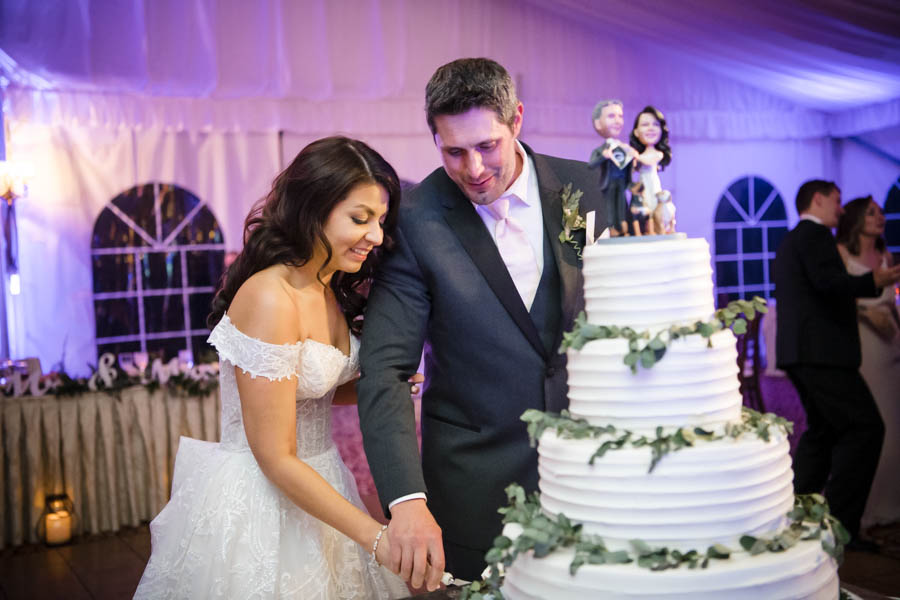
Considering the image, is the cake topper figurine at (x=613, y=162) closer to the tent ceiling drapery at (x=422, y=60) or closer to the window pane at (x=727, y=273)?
the tent ceiling drapery at (x=422, y=60)

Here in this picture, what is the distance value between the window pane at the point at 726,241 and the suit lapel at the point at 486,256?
1037 centimetres

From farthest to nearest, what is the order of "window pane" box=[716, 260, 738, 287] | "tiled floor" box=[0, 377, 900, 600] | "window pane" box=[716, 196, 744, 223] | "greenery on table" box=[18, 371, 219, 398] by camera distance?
"window pane" box=[716, 260, 738, 287] < "window pane" box=[716, 196, 744, 223] < "greenery on table" box=[18, 371, 219, 398] < "tiled floor" box=[0, 377, 900, 600]

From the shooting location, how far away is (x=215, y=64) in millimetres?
9273

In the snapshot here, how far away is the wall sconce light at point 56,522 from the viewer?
5.89 metres

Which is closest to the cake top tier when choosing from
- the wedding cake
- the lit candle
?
the wedding cake

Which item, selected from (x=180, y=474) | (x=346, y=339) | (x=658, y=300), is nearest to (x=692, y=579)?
(x=658, y=300)

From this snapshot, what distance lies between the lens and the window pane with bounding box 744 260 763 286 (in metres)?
12.3

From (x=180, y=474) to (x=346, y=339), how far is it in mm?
621

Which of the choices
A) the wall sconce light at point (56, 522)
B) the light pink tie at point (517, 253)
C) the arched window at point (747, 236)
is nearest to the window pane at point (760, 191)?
the arched window at point (747, 236)

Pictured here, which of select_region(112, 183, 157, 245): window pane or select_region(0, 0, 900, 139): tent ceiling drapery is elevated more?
select_region(0, 0, 900, 139): tent ceiling drapery

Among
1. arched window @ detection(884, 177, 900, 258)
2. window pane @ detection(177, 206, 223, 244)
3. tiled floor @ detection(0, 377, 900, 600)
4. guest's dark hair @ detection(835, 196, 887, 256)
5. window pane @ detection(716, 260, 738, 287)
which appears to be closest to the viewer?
tiled floor @ detection(0, 377, 900, 600)

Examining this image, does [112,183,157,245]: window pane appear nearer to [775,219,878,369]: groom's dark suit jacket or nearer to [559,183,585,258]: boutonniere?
[775,219,878,369]: groom's dark suit jacket

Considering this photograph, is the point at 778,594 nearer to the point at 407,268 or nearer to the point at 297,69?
the point at 407,268

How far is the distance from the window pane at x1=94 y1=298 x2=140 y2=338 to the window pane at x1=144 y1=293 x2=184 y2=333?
129mm
